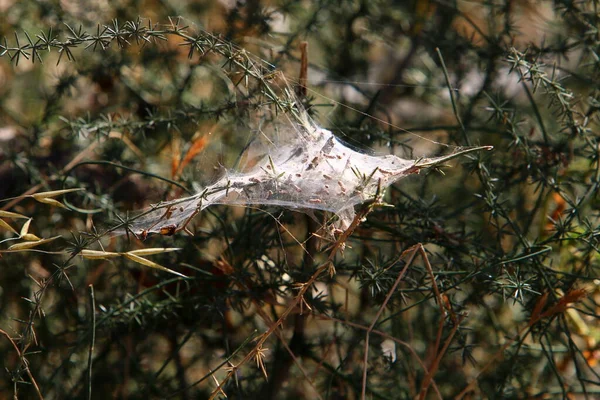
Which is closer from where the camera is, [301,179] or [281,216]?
[301,179]

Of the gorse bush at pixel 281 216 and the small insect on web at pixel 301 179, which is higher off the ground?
the small insect on web at pixel 301 179

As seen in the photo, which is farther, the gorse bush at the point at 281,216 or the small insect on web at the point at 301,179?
the gorse bush at the point at 281,216

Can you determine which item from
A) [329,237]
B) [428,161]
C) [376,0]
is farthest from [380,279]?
[376,0]

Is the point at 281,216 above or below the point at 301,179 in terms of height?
below

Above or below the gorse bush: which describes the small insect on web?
above

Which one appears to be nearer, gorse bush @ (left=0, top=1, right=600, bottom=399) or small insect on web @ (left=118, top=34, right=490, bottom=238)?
small insect on web @ (left=118, top=34, right=490, bottom=238)

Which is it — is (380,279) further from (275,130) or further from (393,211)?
(275,130)
